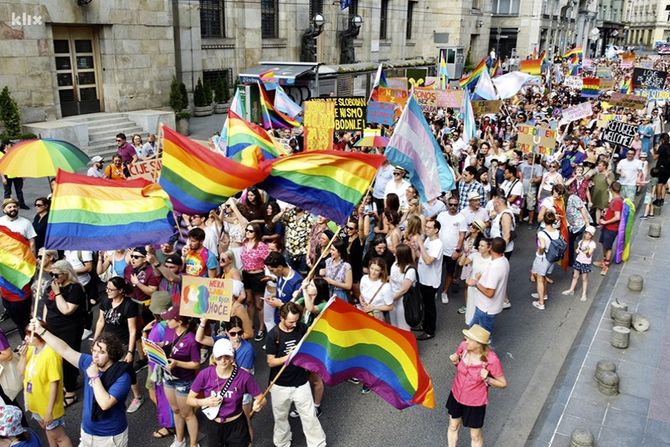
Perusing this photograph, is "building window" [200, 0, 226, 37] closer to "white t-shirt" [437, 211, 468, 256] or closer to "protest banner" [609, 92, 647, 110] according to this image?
"protest banner" [609, 92, 647, 110]

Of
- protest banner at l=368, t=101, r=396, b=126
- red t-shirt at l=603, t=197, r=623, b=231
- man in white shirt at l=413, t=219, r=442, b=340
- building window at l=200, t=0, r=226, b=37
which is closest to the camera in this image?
man in white shirt at l=413, t=219, r=442, b=340

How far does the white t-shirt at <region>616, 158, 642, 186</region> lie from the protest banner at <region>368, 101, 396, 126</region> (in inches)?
204

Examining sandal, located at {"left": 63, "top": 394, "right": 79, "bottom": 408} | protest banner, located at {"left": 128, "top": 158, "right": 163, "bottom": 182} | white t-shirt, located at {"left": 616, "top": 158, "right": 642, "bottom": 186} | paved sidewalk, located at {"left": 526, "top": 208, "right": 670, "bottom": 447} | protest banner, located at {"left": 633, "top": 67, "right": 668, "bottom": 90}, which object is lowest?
paved sidewalk, located at {"left": 526, "top": 208, "right": 670, "bottom": 447}

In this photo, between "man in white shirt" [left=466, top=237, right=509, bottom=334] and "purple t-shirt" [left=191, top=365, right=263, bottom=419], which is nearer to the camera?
"purple t-shirt" [left=191, top=365, right=263, bottom=419]

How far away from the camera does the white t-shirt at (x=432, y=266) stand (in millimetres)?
7505

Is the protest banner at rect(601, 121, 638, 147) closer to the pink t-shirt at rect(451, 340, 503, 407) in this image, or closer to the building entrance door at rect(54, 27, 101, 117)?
the pink t-shirt at rect(451, 340, 503, 407)

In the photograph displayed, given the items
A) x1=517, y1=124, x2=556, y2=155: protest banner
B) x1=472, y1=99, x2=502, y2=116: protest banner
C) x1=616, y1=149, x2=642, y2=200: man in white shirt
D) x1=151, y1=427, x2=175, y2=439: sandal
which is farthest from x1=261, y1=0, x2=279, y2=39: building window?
x1=151, y1=427, x2=175, y2=439: sandal

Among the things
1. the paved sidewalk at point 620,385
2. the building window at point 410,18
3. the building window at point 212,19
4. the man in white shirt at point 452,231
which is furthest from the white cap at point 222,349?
the building window at point 410,18

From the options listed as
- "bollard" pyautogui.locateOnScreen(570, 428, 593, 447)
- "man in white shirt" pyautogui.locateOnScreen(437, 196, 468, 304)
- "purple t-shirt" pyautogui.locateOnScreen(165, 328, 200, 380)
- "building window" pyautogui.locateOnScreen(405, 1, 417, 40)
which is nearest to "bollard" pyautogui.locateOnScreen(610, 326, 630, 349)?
"man in white shirt" pyautogui.locateOnScreen(437, 196, 468, 304)

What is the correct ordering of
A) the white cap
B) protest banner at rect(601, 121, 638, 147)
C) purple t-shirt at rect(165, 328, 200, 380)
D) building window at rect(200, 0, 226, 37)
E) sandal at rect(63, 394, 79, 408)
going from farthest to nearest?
building window at rect(200, 0, 226, 37) < protest banner at rect(601, 121, 638, 147) < sandal at rect(63, 394, 79, 408) < purple t-shirt at rect(165, 328, 200, 380) < the white cap

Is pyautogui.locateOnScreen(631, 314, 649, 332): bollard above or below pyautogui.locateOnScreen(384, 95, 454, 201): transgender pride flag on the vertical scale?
below

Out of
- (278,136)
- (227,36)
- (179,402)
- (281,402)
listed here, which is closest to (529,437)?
(281,402)

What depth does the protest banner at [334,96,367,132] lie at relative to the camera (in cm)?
1302

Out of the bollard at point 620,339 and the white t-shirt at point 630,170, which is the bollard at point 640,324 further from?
the white t-shirt at point 630,170
